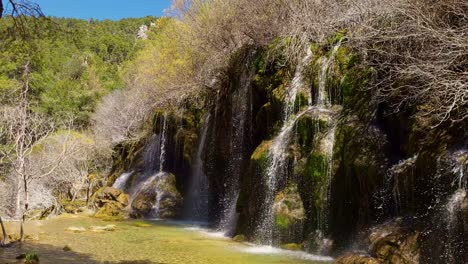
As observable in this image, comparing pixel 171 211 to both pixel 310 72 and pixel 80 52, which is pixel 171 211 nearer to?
pixel 310 72

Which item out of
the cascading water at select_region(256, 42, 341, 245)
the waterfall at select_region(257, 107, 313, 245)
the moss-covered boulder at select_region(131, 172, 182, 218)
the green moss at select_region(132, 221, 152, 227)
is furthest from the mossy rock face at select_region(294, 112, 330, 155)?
the moss-covered boulder at select_region(131, 172, 182, 218)

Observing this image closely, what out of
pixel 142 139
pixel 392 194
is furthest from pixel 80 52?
pixel 392 194

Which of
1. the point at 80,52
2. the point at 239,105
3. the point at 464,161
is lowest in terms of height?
the point at 464,161

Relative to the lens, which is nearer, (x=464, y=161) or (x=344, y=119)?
(x=464, y=161)

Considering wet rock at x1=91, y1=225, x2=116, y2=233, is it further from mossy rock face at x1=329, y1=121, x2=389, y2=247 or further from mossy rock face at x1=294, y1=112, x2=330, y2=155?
mossy rock face at x1=329, y1=121, x2=389, y2=247

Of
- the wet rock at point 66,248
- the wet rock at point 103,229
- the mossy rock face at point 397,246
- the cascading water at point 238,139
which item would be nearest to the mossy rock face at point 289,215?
the mossy rock face at point 397,246

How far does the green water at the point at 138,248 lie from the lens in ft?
34.4

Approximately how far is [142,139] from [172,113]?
16.3 ft

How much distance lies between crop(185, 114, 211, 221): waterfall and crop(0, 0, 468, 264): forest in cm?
10

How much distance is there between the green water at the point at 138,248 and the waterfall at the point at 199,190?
4.84m

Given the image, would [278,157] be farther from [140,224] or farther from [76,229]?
[76,229]

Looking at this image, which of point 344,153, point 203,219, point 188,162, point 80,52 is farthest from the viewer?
point 80,52

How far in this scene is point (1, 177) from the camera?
24.0 meters

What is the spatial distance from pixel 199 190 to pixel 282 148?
9.73 meters
